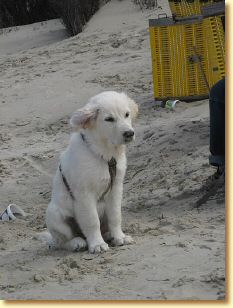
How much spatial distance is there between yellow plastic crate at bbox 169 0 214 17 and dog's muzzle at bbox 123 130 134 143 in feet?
14.8

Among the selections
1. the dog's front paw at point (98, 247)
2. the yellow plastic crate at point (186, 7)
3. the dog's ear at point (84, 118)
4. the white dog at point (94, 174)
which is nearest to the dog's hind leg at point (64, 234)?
the white dog at point (94, 174)

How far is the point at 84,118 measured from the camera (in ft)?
15.7

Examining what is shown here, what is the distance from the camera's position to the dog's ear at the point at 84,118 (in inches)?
188

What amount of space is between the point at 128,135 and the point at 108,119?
194 millimetres

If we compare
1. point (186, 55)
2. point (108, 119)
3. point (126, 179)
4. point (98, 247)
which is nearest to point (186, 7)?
point (186, 55)

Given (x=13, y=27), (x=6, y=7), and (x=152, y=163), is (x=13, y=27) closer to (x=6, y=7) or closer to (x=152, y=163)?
(x=6, y=7)

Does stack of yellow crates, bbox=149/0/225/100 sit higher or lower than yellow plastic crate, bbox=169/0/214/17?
lower

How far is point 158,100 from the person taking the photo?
→ 30.0 ft

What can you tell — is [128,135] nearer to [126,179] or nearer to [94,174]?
[94,174]

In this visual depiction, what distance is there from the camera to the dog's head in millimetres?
4750

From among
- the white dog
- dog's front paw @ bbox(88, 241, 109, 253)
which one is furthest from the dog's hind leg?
dog's front paw @ bbox(88, 241, 109, 253)

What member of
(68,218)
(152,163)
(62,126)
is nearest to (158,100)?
(62,126)

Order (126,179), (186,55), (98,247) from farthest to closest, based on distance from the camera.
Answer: (186,55)
(126,179)
(98,247)

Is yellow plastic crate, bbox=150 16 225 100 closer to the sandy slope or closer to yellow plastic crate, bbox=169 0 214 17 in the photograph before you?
the sandy slope
